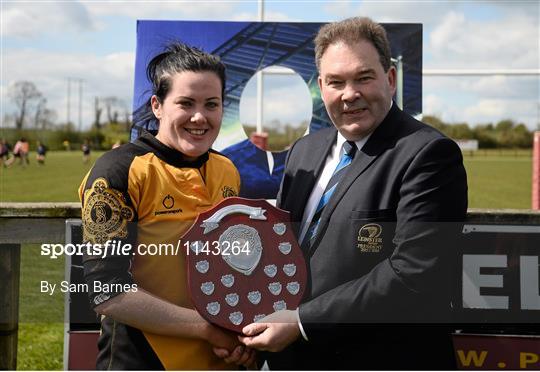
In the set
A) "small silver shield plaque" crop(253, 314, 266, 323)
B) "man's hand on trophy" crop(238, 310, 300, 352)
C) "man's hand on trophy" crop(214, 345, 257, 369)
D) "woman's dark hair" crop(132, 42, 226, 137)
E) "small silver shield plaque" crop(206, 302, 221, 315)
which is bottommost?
"man's hand on trophy" crop(214, 345, 257, 369)

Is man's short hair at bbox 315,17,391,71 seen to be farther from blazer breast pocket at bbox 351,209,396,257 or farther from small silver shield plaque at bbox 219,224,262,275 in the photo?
small silver shield plaque at bbox 219,224,262,275

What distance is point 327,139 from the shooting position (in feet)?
7.12

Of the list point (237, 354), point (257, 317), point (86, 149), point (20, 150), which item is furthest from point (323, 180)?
point (86, 149)

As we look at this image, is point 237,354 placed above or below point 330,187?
below

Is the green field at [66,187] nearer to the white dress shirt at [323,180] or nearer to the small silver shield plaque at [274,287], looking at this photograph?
the white dress shirt at [323,180]

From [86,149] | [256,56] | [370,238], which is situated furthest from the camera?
[86,149]

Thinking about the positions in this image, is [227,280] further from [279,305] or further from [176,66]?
[176,66]

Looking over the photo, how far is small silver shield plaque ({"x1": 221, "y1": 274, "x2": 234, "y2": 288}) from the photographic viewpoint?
1802 millimetres

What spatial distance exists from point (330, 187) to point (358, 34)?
1.47 feet

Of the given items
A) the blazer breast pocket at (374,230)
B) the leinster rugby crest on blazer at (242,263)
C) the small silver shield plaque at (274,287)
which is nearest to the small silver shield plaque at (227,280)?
the leinster rugby crest on blazer at (242,263)

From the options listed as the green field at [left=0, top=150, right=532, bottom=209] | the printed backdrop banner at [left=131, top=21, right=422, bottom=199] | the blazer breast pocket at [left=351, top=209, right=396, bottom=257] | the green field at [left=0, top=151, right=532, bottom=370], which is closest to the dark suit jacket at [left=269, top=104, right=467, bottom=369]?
the blazer breast pocket at [left=351, top=209, right=396, bottom=257]

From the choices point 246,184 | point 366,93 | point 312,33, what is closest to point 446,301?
point 366,93

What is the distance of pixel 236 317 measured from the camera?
5.92 feet

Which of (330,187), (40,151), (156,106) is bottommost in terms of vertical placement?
(330,187)
